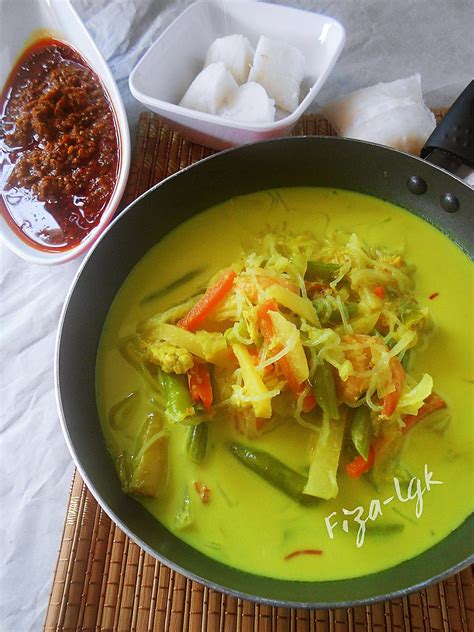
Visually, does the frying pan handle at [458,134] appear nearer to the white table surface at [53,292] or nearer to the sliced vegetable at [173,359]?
the white table surface at [53,292]

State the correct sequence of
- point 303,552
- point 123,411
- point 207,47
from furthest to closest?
point 207,47, point 123,411, point 303,552

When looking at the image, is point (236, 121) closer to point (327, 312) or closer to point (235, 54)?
point (235, 54)

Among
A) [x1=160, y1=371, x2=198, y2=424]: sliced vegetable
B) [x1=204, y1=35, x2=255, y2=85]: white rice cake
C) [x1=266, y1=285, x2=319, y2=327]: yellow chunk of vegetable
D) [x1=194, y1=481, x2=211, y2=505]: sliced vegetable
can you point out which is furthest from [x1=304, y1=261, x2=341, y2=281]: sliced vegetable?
[x1=204, y1=35, x2=255, y2=85]: white rice cake

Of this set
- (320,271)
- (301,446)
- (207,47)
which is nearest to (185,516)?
(301,446)

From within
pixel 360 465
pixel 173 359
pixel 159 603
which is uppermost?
pixel 173 359

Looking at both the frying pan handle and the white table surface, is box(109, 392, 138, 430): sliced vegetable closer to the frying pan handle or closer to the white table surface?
the white table surface

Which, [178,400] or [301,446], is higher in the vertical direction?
[178,400]

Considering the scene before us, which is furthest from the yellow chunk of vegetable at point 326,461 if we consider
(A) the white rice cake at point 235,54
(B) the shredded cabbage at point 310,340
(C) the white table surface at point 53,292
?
(A) the white rice cake at point 235,54
